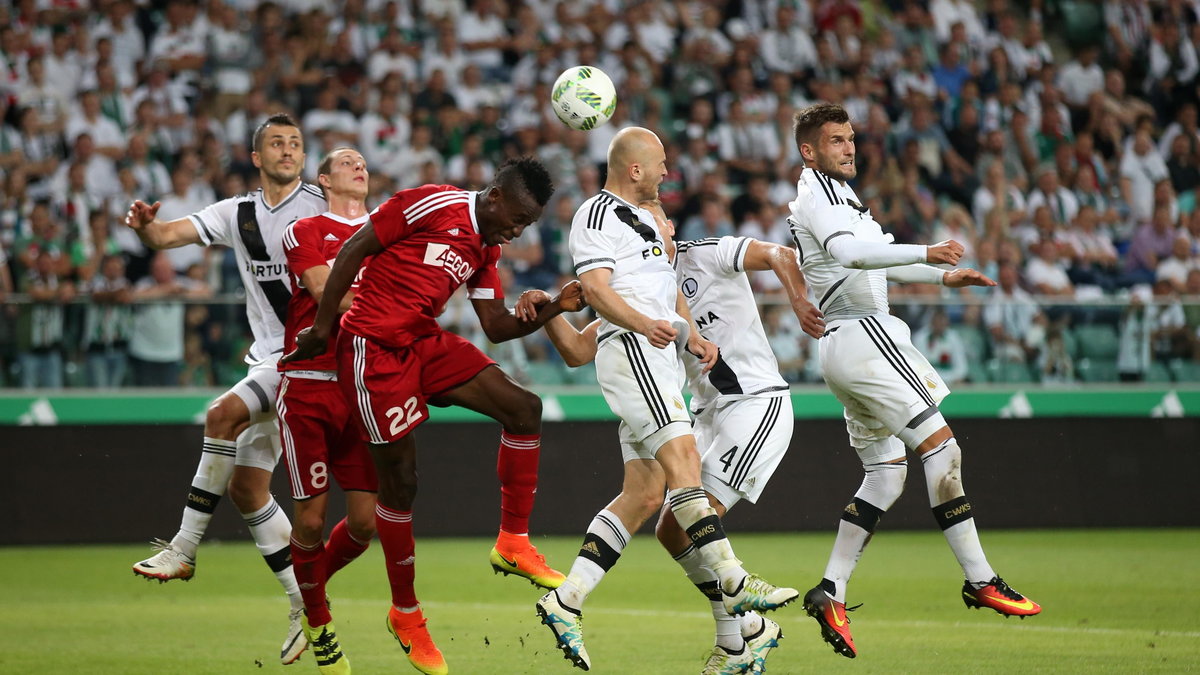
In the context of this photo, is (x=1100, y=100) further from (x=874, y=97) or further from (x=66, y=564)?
(x=66, y=564)

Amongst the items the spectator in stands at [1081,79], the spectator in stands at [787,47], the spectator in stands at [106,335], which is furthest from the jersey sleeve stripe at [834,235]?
the spectator in stands at [1081,79]

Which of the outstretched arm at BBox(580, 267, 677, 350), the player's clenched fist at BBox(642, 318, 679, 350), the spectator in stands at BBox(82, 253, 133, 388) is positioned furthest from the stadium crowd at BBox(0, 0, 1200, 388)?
the player's clenched fist at BBox(642, 318, 679, 350)

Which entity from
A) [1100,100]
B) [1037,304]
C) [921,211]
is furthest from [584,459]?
[1100,100]

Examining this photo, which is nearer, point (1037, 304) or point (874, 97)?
point (1037, 304)

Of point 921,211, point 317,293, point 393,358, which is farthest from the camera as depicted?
point 921,211

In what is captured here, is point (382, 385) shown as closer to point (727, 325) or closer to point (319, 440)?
point (319, 440)

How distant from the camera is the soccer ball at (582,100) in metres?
7.85

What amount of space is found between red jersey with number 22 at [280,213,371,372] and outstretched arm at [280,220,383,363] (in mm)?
329

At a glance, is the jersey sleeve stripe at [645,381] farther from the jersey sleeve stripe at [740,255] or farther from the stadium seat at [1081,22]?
the stadium seat at [1081,22]

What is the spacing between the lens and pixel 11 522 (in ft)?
43.6

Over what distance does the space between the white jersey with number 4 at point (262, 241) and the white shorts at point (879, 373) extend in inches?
118

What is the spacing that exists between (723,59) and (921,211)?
136 inches

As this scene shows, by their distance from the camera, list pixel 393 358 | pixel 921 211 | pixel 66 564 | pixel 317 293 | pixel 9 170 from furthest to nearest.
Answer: pixel 921 211, pixel 9 170, pixel 66 564, pixel 317 293, pixel 393 358

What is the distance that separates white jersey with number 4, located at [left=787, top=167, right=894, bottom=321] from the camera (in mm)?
7215
